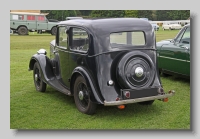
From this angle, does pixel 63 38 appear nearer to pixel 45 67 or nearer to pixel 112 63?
Result: pixel 45 67

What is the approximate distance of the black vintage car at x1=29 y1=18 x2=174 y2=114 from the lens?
225 inches

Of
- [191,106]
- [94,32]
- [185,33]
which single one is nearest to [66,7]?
[94,32]

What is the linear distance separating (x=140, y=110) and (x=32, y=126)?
6.10 feet

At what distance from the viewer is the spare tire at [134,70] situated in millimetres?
5680

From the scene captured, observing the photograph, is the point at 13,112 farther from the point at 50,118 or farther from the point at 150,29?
the point at 150,29

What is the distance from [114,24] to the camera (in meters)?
5.99

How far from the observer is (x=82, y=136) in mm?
5496

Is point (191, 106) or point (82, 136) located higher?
point (191, 106)

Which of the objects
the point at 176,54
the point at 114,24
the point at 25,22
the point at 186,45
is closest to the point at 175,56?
the point at 176,54

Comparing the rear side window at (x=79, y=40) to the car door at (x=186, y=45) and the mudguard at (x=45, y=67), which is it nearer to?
the mudguard at (x=45, y=67)

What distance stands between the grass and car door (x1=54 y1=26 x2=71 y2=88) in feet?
1.39

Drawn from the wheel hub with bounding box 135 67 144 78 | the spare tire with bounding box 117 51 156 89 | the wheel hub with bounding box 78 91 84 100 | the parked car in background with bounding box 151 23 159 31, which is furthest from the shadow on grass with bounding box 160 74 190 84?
the wheel hub with bounding box 78 91 84 100

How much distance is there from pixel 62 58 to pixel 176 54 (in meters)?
2.66

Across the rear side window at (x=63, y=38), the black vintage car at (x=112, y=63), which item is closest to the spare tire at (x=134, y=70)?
the black vintage car at (x=112, y=63)
